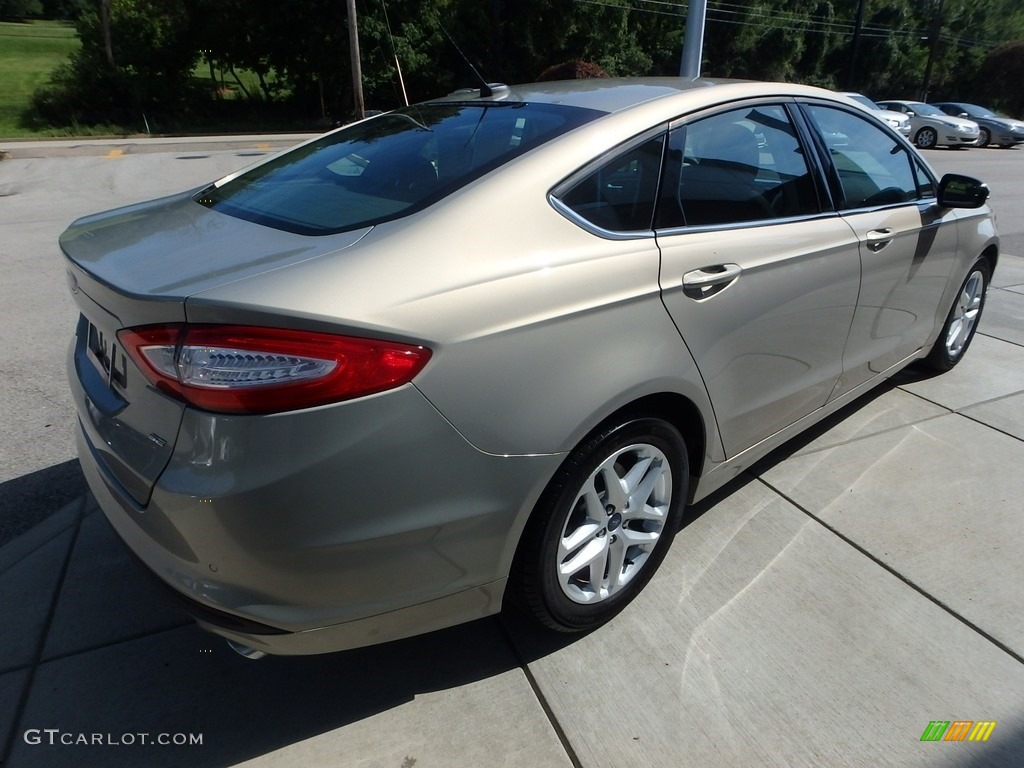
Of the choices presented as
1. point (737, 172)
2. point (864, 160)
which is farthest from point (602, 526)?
point (864, 160)

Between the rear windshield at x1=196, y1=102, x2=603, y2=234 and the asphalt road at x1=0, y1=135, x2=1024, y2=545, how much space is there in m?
1.64

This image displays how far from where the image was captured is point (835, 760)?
2.00 meters

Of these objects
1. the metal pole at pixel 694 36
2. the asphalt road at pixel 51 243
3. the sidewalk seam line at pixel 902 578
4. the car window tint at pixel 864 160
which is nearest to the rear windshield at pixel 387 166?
the car window tint at pixel 864 160

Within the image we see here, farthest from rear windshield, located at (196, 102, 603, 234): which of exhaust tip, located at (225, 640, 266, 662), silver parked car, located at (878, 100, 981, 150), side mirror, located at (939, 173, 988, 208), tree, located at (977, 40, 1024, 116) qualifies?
tree, located at (977, 40, 1024, 116)

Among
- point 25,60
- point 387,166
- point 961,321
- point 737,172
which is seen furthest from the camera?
point 25,60

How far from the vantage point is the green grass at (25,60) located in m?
31.0

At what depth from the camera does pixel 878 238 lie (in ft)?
10.3

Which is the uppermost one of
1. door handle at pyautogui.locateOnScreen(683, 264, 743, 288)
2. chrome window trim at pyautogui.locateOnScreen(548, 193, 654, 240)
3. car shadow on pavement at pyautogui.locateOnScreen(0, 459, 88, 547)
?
chrome window trim at pyautogui.locateOnScreen(548, 193, 654, 240)

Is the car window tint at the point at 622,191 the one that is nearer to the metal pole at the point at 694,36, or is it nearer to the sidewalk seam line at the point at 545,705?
the sidewalk seam line at the point at 545,705

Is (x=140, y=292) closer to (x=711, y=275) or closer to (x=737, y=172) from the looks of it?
(x=711, y=275)

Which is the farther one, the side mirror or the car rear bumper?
the side mirror

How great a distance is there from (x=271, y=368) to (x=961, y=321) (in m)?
4.17

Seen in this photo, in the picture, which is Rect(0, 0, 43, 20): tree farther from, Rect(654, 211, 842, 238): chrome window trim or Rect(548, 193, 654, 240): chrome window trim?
Rect(548, 193, 654, 240): chrome window trim

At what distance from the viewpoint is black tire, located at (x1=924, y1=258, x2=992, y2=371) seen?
13.8ft
